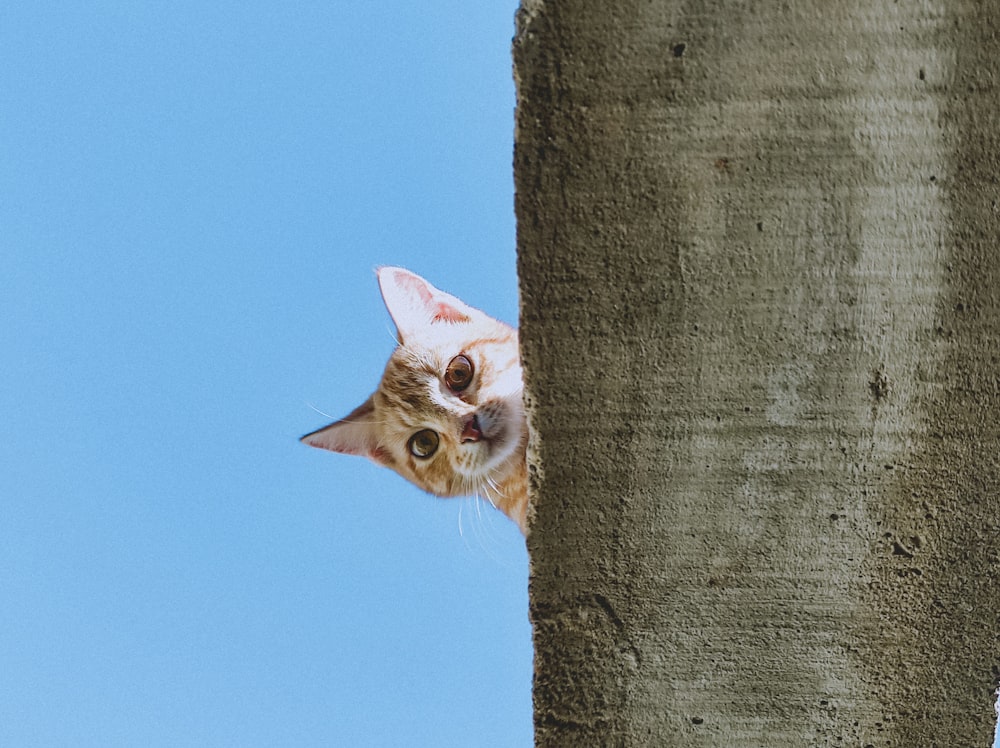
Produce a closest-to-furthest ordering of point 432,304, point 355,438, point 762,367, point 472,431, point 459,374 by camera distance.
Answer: point 762,367 → point 472,431 → point 459,374 → point 355,438 → point 432,304

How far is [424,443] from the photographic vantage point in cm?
258

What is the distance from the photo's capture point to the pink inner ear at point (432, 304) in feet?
9.04

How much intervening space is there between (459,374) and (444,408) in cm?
13

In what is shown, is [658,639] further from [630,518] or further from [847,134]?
[847,134]

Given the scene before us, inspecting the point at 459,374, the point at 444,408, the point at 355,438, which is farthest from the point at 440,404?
the point at 355,438

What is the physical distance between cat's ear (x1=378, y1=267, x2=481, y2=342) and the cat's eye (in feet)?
1.05

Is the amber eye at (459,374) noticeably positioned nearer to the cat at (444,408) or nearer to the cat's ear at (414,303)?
the cat at (444,408)

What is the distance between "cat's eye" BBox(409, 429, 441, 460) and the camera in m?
2.55

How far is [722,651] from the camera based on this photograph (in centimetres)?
165

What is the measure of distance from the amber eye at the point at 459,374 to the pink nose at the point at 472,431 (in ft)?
0.52

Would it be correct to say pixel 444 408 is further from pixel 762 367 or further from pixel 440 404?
pixel 762 367

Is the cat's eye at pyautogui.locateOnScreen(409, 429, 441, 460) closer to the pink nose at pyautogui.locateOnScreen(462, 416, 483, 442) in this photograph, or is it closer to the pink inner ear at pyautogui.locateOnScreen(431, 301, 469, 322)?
the pink nose at pyautogui.locateOnScreen(462, 416, 483, 442)

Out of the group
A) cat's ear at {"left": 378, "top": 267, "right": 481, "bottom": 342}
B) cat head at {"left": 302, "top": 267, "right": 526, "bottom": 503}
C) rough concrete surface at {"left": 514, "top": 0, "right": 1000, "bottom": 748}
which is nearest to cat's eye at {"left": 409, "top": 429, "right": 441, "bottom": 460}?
cat head at {"left": 302, "top": 267, "right": 526, "bottom": 503}

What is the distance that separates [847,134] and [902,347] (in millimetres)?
377
